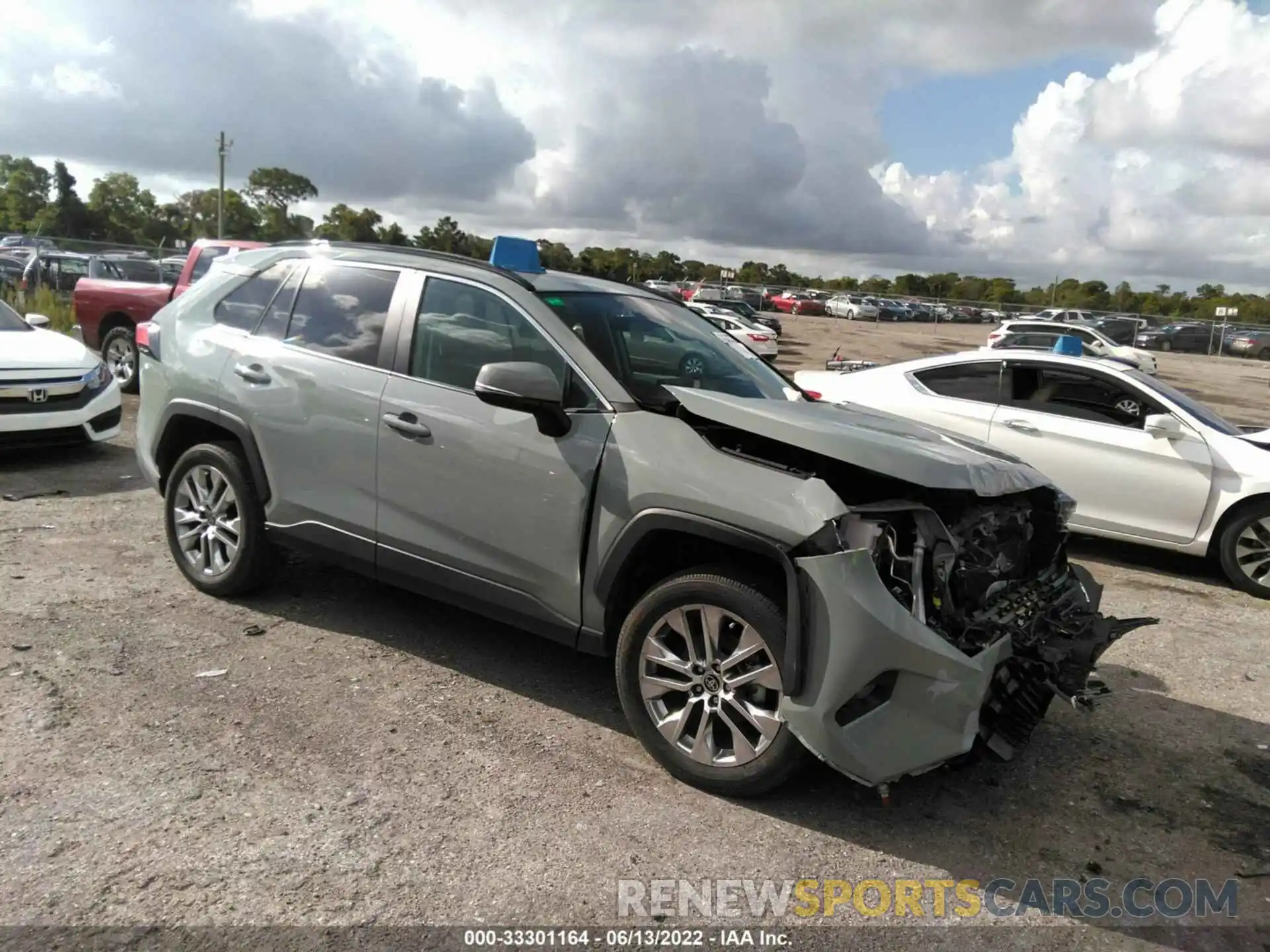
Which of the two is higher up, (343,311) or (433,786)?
(343,311)

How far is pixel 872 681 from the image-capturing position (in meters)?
3.05

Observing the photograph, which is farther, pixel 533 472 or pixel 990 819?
pixel 533 472

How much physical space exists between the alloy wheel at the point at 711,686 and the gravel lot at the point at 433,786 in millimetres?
210

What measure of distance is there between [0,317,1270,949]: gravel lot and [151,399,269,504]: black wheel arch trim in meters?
0.73

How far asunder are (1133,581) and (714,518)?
4.68 meters

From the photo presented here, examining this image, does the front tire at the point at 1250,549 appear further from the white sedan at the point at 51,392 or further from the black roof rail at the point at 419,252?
the white sedan at the point at 51,392

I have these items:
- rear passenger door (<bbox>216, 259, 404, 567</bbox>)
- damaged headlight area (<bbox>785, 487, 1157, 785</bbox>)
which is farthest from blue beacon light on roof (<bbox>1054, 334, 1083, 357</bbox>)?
rear passenger door (<bbox>216, 259, 404, 567</bbox>)

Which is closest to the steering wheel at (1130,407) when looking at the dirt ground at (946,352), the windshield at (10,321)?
the windshield at (10,321)

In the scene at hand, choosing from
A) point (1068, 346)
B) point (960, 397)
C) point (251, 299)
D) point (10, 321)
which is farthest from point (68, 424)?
point (1068, 346)

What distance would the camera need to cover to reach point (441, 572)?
405cm

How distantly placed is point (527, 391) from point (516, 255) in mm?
1286

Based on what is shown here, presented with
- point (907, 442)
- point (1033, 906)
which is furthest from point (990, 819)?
point (907, 442)

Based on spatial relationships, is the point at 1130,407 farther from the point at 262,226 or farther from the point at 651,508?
the point at 262,226

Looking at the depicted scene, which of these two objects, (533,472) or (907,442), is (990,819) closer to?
(907,442)
